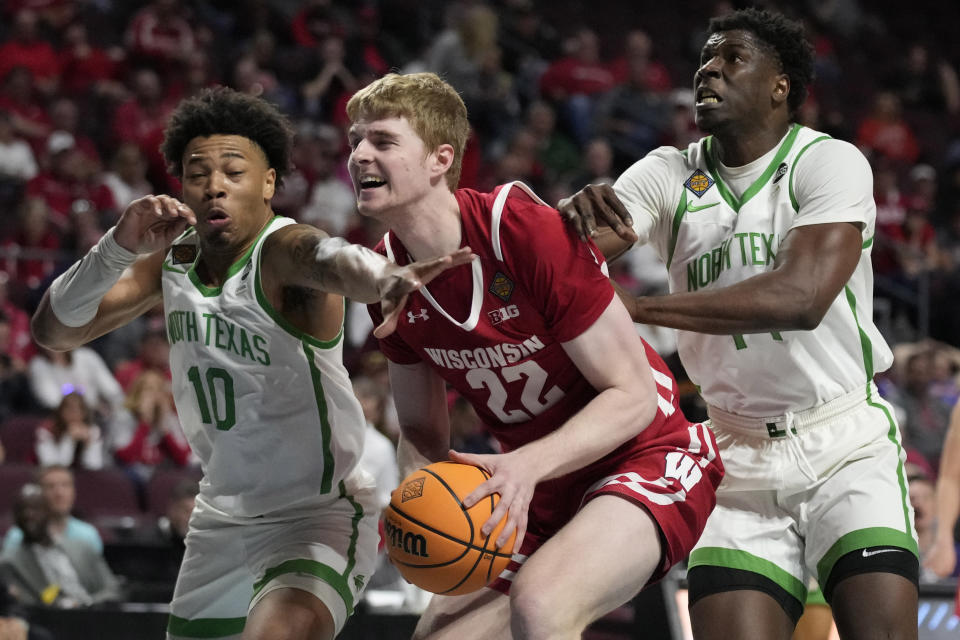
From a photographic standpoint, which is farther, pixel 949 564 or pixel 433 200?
pixel 949 564

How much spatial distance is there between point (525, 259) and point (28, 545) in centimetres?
503

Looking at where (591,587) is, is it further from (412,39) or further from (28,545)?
(412,39)

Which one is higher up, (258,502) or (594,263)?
(594,263)

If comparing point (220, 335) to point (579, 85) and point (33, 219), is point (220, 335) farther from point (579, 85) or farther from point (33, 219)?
point (579, 85)

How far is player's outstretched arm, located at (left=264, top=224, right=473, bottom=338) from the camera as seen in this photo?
324cm

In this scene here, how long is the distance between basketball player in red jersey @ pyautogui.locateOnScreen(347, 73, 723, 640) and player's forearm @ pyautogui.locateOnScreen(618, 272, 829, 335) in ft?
0.48

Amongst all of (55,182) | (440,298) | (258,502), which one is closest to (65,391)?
(55,182)

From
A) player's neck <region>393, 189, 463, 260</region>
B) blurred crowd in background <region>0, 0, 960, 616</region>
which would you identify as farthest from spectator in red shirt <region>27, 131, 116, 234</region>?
player's neck <region>393, 189, 463, 260</region>

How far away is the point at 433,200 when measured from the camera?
3695mm

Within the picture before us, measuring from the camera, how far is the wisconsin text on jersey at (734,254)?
4113mm

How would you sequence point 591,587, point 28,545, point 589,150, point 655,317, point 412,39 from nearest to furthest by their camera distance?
point 591,587 < point 655,317 < point 28,545 < point 589,150 < point 412,39

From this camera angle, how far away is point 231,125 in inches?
177

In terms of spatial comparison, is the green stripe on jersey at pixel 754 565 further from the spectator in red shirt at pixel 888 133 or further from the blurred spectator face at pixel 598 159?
the spectator in red shirt at pixel 888 133

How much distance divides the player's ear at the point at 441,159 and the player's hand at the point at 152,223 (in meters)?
0.88
